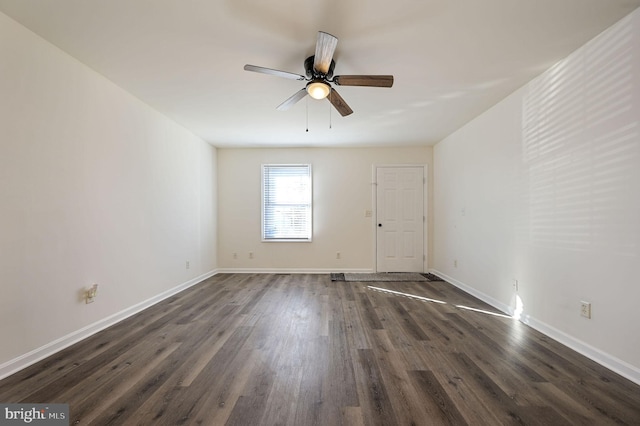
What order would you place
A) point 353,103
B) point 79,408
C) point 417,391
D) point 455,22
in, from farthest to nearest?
1. point 353,103
2. point 455,22
3. point 417,391
4. point 79,408

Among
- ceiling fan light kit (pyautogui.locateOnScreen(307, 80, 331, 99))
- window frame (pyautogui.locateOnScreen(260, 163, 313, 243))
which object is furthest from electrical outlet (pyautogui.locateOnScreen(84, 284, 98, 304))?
window frame (pyautogui.locateOnScreen(260, 163, 313, 243))

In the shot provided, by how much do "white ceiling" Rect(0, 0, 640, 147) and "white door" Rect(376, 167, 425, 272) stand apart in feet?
6.73

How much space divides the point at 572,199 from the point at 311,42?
2.54m

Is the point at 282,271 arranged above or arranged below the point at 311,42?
below

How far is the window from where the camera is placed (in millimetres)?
5309

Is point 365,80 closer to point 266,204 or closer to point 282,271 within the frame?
point 266,204

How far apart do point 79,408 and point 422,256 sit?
5045 mm

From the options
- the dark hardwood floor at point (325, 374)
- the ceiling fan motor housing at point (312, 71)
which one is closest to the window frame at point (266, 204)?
the dark hardwood floor at point (325, 374)

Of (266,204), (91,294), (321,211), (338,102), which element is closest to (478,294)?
(321,211)

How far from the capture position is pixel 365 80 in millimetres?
2178

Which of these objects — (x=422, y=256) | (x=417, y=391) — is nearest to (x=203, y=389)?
(x=417, y=391)

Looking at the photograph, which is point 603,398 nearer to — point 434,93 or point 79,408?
point 434,93

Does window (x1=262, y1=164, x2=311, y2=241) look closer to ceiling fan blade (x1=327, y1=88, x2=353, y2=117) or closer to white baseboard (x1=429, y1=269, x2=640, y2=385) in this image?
ceiling fan blade (x1=327, y1=88, x2=353, y2=117)

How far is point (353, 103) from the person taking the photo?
3.18 meters
